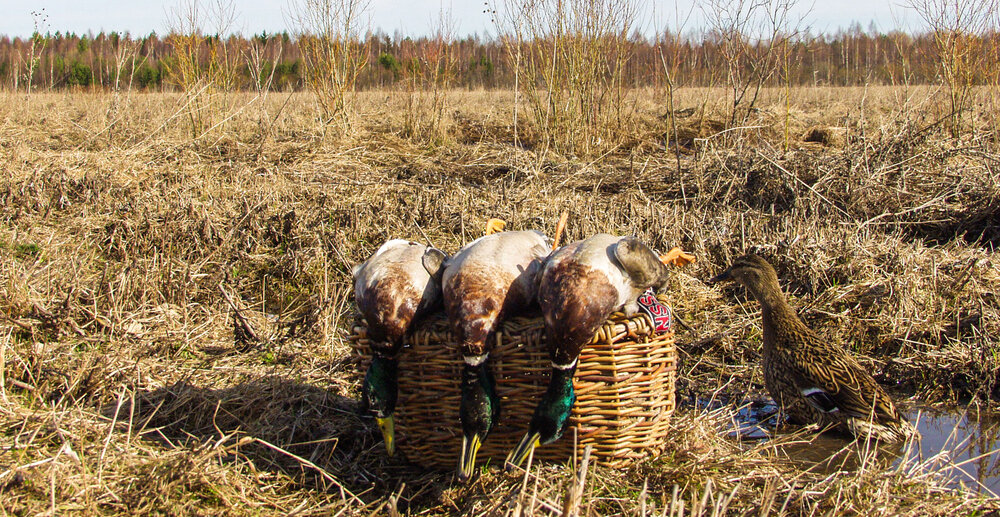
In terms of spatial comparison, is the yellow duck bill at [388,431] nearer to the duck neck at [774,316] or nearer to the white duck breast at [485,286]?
the white duck breast at [485,286]

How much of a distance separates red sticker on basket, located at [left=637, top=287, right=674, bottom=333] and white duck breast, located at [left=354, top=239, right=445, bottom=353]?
0.75 metres

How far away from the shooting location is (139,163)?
7.08m

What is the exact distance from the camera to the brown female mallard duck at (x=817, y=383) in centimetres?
320

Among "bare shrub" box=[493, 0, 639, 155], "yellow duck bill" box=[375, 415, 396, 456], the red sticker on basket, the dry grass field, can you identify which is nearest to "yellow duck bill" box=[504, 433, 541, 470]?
the dry grass field

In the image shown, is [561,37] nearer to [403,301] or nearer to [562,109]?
[562,109]

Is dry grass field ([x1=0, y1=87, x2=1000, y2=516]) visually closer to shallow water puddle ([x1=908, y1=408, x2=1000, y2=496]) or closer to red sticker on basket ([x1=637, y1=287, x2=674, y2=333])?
shallow water puddle ([x1=908, y1=408, x2=1000, y2=496])

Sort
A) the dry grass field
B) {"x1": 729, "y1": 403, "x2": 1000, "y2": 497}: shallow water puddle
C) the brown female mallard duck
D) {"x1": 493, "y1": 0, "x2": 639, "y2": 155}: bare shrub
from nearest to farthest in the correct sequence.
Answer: the dry grass field < {"x1": 729, "y1": 403, "x2": 1000, "y2": 497}: shallow water puddle < the brown female mallard duck < {"x1": 493, "y1": 0, "x2": 639, "y2": 155}: bare shrub

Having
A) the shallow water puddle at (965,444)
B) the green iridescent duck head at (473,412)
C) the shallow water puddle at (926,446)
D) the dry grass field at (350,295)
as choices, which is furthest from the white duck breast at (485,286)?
the shallow water puddle at (965,444)

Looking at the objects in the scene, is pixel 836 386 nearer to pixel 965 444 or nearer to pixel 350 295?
pixel 965 444

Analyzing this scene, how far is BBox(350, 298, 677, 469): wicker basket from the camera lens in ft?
8.62

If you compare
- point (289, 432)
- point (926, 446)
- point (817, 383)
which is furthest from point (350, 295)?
point (926, 446)

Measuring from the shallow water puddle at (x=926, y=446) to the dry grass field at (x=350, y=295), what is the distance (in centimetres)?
7

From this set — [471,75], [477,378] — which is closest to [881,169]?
[477,378]

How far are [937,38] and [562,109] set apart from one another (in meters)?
3.98
